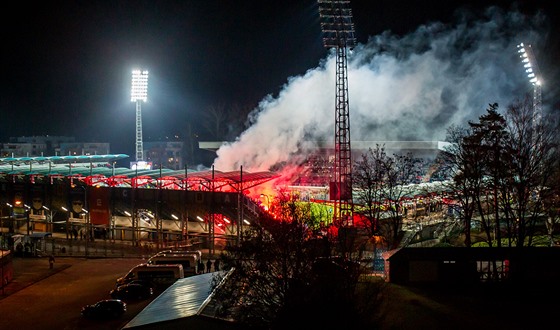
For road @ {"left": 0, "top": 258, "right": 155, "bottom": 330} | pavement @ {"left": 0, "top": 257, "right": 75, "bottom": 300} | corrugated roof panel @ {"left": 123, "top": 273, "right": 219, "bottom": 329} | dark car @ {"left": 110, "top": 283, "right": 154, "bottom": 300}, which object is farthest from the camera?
pavement @ {"left": 0, "top": 257, "right": 75, "bottom": 300}

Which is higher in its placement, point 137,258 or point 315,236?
point 315,236

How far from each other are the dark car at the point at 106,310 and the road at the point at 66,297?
203 millimetres

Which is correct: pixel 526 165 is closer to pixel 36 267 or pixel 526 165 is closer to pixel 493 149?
pixel 493 149

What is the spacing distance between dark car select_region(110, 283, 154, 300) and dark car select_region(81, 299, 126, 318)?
1.75m

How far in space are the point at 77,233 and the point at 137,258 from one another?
8.69 m

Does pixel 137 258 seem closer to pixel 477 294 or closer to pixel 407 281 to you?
pixel 407 281

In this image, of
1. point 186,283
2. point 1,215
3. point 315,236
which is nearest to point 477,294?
point 315,236

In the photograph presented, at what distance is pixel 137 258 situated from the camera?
26.6 meters

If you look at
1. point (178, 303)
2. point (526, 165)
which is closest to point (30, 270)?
point (178, 303)

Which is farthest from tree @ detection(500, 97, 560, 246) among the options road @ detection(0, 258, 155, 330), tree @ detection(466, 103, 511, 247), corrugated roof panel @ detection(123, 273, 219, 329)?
road @ detection(0, 258, 155, 330)

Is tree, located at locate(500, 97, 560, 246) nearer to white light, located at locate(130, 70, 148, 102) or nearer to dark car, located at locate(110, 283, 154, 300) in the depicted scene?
dark car, located at locate(110, 283, 154, 300)

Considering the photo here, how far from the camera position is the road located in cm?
1630

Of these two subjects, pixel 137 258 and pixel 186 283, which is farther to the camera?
pixel 137 258

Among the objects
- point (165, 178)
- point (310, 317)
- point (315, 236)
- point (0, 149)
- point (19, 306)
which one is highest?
point (0, 149)
